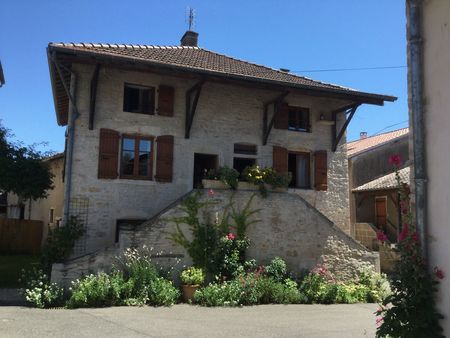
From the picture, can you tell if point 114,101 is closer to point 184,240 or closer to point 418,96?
point 184,240

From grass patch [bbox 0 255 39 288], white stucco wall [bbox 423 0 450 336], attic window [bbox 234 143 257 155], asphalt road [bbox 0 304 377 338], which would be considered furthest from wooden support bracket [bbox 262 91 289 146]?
white stucco wall [bbox 423 0 450 336]

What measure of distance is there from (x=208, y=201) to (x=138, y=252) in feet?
8.03

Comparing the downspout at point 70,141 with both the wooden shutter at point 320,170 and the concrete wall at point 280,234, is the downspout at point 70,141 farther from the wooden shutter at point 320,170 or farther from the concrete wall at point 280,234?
the wooden shutter at point 320,170

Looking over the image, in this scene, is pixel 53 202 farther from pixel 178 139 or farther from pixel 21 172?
pixel 178 139

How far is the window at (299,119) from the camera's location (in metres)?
17.2

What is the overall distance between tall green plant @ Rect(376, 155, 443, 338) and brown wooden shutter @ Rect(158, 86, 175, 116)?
1079cm

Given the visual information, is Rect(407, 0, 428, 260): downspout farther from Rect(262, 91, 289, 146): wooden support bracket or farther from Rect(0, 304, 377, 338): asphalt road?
Rect(262, 91, 289, 146): wooden support bracket

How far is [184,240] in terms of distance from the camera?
1288cm

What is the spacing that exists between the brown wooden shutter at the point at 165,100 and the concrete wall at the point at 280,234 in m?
3.40

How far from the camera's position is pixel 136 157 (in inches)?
581

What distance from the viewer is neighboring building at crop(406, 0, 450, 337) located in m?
5.18

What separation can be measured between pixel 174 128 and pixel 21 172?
243 inches

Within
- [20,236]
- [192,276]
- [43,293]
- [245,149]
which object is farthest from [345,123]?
[20,236]

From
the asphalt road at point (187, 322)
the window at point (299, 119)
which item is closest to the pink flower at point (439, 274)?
the asphalt road at point (187, 322)
